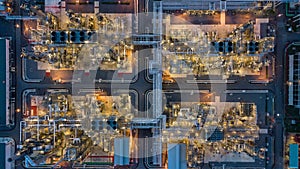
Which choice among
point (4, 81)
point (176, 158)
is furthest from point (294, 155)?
point (4, 81)

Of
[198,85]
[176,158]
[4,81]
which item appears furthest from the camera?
[198,85]

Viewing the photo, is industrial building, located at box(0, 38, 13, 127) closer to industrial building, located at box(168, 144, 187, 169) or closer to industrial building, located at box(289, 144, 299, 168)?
industrial building, located at box(168, 144, 187, 169)

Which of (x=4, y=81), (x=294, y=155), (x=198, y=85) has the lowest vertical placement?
(x=294, y=155)

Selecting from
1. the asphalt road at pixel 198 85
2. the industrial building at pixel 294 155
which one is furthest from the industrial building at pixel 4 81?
the industrial building at pixel 294 155

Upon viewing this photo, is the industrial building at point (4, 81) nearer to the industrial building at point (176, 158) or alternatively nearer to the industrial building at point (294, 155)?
the industrial building at point (176, 158)

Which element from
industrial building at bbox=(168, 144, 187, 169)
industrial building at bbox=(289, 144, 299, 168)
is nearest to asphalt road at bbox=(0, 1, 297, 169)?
industrial building at bbox=(289, 144, 299, 168)

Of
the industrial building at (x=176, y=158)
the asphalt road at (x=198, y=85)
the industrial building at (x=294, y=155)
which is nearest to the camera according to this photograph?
the industrial building at (x=176, y=158)

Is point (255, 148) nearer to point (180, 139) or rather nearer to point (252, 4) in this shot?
point (180, 139)

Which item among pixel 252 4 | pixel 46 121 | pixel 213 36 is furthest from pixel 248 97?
pixel 46 121

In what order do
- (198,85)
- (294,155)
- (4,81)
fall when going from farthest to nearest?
(198,85)
(294,155)
(4,81)

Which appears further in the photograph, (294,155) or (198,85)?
(198,85)

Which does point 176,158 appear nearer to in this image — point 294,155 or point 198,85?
point 198,85
